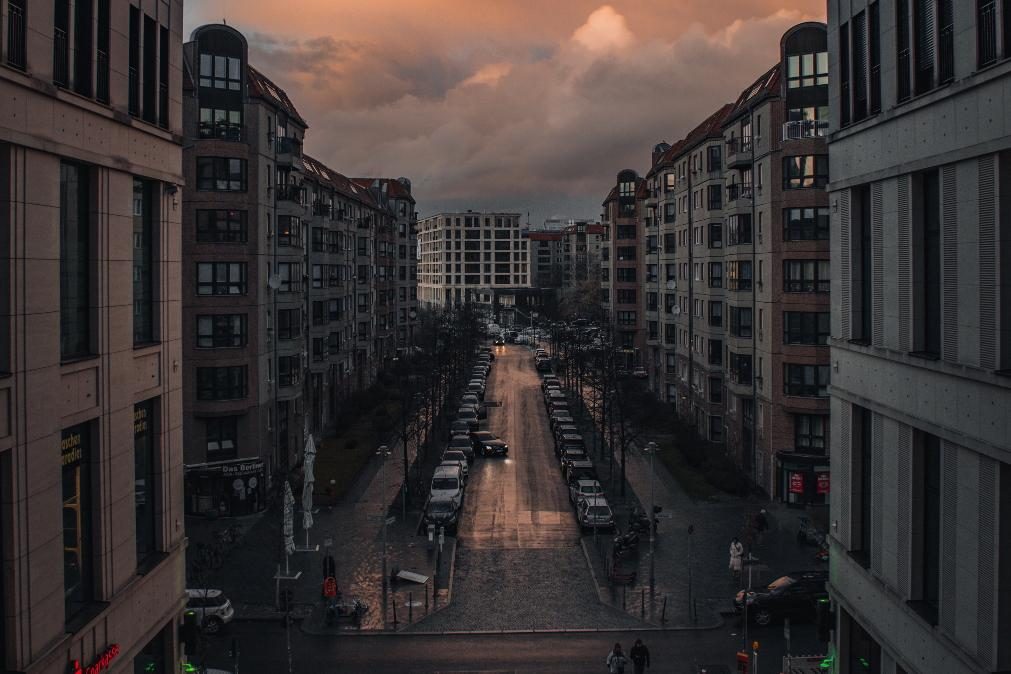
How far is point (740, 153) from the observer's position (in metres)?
48.1

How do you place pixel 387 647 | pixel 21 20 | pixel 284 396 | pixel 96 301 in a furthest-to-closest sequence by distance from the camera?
pixel 284 396 < pixel 387 647 < pixel 96 301 < pixel 21 20

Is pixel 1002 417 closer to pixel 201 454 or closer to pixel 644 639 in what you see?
pixel 644 639

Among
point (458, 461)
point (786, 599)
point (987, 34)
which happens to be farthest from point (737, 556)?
point (987, 34)

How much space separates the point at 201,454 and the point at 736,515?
25021 millimetres

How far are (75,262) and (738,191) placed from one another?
133 feet

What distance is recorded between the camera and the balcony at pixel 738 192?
48.1 m

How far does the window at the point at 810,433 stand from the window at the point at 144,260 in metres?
33.1

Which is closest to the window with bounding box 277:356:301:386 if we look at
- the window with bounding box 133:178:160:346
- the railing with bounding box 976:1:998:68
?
the window with bounding box 133:178:160:346

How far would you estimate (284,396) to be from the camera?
4712 cm

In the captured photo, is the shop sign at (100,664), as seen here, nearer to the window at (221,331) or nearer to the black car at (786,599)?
the black car at (786,599)

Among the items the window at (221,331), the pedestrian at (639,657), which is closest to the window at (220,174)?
the window at (221,331)

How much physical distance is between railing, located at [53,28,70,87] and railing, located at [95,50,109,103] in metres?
0.98

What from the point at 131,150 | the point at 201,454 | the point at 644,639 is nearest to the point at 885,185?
the point at 131,150

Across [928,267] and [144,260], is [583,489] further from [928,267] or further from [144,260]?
[144,260]
